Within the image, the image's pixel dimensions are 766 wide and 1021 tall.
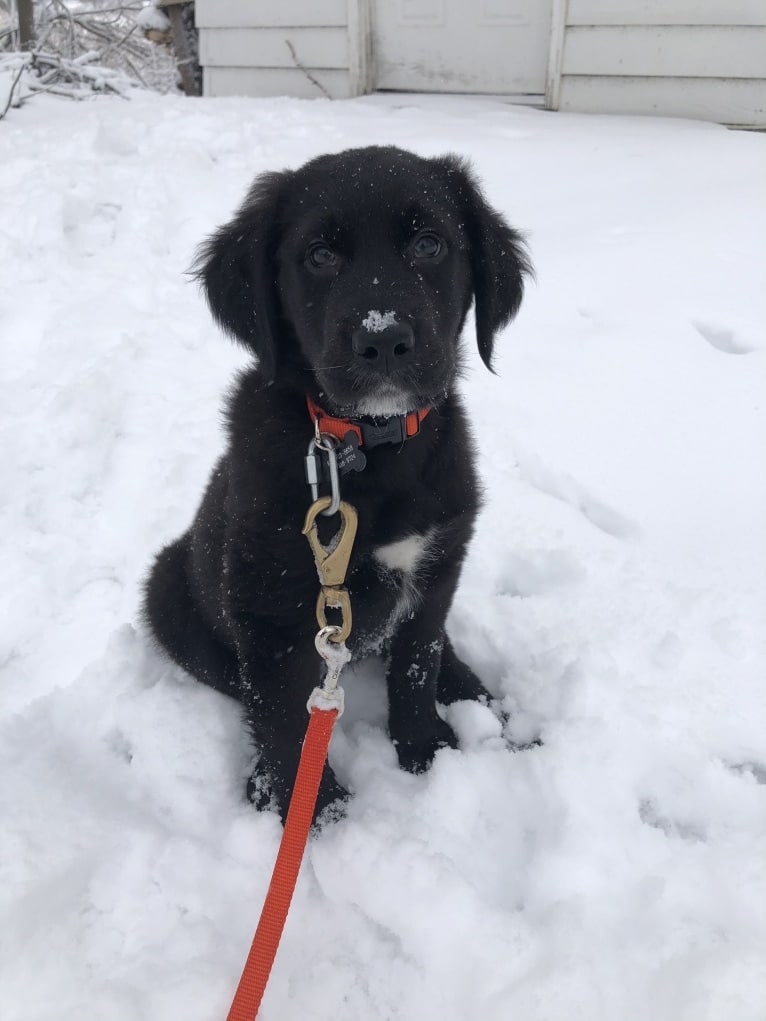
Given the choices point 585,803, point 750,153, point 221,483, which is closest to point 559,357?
point 221,483

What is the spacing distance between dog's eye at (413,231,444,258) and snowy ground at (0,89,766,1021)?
1097 millimetres

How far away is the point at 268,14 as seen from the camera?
24.2ft

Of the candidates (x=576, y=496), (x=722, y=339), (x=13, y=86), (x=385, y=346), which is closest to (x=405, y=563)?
(x=385, y=346)

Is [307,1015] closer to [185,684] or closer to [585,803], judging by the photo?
[585,803]

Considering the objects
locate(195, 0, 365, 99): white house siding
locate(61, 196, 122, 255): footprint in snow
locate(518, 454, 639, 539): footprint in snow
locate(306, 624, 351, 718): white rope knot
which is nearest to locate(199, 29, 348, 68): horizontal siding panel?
locate(195, 0, 365, 99): white house siding

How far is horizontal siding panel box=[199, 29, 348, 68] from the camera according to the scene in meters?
7.18

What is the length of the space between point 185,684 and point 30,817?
0.53 metres

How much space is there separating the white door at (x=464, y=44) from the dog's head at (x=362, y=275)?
5.73 meters

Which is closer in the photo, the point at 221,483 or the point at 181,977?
the point at 181,977

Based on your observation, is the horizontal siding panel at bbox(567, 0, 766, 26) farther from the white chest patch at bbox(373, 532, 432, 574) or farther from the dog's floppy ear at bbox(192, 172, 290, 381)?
the white chest patch at bbox(373, 532, 432, 574)

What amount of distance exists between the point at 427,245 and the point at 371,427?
0.43 meters

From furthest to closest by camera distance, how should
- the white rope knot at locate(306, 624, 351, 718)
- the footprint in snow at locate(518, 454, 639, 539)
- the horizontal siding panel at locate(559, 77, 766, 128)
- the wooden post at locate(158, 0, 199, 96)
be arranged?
the wooden post at locate(158, 0, 199, 96), the horizontal siding panel at locate(559, 77, 766, 128), the footprint in snow at locate(518, 454, 639, 539), the white rope knot at locate(306, 624, 351, 718)

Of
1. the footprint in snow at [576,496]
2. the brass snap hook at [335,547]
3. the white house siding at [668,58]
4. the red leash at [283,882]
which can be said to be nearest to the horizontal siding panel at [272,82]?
the white house siding at [668,58]

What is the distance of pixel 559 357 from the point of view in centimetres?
345
